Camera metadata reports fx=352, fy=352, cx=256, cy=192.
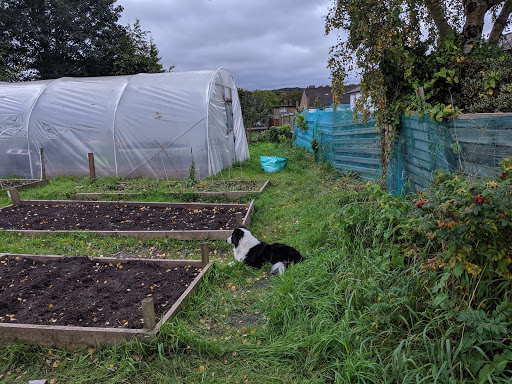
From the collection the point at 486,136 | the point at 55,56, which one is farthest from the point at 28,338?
the point at 55,56

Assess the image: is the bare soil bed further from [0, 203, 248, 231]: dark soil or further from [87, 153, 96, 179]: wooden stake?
[0, 203, 248, 231]: dark soil

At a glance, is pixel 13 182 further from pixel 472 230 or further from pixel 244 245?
pixel 472 230

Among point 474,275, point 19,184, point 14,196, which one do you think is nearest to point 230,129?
point 19,184

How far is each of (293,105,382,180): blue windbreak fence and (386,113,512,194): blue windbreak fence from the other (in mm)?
1282

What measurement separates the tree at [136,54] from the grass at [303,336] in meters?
21.7

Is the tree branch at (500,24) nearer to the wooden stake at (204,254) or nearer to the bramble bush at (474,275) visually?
the bramble bush at (474,275)

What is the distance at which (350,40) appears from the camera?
580cm

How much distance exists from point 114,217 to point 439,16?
660cm

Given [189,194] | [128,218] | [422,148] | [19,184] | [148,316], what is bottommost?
[148,316]

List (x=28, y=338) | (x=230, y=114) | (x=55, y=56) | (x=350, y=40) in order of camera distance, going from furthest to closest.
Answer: (x=55, y=56) < (x=230, y=114) < (x=350, y=40) < (x=28, y=338)

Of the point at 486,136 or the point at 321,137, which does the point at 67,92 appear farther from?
the point at 486,136

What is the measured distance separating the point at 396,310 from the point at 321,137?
954 centimetres

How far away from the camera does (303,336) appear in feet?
9.23

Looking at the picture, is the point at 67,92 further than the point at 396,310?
Yes
